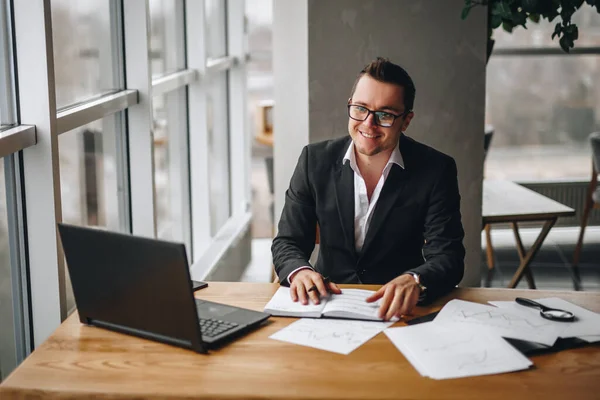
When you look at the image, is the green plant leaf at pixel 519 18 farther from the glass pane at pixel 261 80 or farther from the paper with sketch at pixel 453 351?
the glass pane at pixel 261 80

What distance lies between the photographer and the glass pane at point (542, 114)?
6.87 meters

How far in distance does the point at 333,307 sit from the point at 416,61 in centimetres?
201

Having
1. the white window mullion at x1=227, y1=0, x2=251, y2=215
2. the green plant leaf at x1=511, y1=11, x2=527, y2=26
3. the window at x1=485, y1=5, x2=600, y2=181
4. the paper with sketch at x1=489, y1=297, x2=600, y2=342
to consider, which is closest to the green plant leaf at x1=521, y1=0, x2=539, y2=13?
the green plant leaf at x1=511, y1=11, x2=527, y2=26

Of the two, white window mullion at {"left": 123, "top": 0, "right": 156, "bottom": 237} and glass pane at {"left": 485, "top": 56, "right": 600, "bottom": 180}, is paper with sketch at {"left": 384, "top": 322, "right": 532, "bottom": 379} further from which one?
glass pane at {"left": 485, "top": 56, "right": 600, "bottom": 180}

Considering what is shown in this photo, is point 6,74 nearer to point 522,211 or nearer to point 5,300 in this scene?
point 5,300

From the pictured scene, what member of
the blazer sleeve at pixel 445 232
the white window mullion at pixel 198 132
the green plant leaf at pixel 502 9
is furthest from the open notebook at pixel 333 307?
the white window mullion at pixel 198 132

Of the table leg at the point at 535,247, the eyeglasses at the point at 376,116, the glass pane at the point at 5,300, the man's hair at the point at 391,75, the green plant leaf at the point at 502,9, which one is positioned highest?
the green plant leaf at the point at 502,9

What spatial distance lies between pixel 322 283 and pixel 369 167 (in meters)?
0.56

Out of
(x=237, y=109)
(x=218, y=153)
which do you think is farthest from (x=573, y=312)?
(x=237, y=109)

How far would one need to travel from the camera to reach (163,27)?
446 cm

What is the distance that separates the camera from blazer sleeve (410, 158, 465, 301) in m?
2.56

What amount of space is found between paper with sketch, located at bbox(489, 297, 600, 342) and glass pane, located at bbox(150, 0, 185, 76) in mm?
2494

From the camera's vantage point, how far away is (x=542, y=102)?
6953 millimetres

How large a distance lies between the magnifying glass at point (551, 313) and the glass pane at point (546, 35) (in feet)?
15.6
